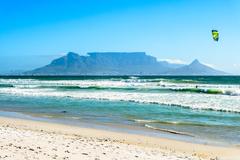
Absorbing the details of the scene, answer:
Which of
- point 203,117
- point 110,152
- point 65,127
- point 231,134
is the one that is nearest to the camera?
point 110,152

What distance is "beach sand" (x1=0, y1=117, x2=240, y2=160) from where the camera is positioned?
29.9ft

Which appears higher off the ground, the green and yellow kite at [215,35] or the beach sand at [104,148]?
the green and yellow kite at [215,35]

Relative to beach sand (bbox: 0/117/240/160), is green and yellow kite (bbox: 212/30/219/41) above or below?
above

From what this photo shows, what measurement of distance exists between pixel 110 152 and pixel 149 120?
25.5ft

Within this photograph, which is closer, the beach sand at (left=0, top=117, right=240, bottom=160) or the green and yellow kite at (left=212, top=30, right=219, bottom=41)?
the beach sand at (left=0, top=117, right=240, bottom=160)

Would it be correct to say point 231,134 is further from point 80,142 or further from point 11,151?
point 11,151

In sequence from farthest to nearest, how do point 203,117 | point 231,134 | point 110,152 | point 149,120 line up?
point 203,117
point 149,120
point 231,134
point 110,152

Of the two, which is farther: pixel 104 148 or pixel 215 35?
pixel 215 35

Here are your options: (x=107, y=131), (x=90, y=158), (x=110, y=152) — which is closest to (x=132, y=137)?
(x=107, y=131)

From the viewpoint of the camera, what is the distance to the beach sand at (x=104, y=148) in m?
9.12

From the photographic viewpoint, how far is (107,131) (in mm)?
13930

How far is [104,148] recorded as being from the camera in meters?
10.1

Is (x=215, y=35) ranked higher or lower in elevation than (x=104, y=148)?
higher

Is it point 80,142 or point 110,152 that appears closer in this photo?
point 110,152
